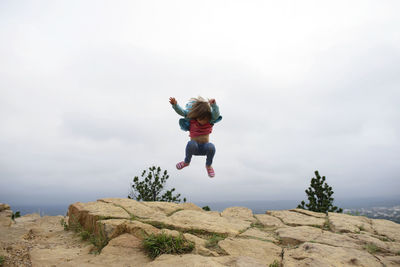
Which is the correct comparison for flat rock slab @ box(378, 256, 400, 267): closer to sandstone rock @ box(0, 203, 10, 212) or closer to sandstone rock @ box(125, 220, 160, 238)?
sandstone rock @ box(125, 220, 160, 238)

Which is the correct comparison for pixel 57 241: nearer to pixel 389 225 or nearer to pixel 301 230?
pixel 301 230

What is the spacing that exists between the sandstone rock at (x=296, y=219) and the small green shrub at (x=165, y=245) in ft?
11.8

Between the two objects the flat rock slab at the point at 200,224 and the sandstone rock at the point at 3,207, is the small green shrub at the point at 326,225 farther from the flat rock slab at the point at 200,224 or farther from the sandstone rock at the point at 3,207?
the sandstone rock at the point at 3,207

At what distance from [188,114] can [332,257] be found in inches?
153

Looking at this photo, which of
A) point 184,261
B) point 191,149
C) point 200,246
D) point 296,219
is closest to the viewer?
point 184,261

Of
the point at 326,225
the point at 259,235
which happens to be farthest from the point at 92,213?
the point at 326,225

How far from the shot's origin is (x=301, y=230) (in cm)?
571

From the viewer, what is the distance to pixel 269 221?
6.81 metres

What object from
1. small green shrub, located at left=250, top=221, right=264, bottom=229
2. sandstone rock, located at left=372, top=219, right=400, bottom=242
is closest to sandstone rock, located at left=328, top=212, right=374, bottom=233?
sandstone rock, located at left=372, top=219, right=400, bottom=242

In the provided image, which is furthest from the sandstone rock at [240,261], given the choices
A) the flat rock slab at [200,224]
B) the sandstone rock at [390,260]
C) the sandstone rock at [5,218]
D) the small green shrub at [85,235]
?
the sandstone rock at [5,218]

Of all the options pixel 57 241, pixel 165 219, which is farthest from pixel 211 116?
pixel 57 241

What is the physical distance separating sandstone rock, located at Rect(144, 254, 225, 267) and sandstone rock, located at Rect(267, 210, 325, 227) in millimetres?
3755

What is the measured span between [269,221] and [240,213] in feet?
3.50

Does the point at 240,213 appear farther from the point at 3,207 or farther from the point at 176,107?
the point at 3,207
